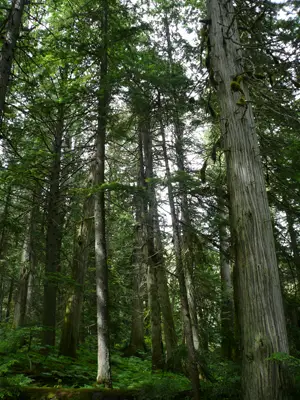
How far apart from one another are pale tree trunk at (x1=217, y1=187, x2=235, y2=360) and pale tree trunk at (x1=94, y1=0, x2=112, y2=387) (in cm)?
307

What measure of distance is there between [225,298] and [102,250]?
5.50 metres

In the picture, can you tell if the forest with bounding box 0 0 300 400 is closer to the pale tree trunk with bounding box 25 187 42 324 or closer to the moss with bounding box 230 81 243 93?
the moss with bounding box 230 81 243 93

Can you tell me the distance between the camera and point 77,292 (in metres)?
10.7

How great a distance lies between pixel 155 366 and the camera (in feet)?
33.6

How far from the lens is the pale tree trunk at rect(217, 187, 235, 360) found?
876 cm

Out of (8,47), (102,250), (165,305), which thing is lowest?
(165,305)

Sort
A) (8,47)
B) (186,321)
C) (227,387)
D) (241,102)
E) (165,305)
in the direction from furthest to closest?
(165,305) → (186,321) → (8,47) → (241,102) → (227,387)

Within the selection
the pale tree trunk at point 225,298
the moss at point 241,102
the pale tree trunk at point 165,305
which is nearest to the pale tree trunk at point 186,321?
the pale tree trunk at point 225,298

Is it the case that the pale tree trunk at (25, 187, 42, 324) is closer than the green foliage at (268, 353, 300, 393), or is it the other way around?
the green foliage at (268, 353, 300, 393)

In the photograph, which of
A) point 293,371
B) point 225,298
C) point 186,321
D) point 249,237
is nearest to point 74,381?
point 186,321

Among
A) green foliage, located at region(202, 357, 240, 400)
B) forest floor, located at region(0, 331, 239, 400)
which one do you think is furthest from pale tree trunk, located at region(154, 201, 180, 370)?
green foliage, located at region(202, 357, 240, 400)

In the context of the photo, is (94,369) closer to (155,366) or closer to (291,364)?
(155,366)

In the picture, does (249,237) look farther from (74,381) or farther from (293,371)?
(74,381)

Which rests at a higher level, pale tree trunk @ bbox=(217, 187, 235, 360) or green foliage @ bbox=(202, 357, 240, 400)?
pale tree trunk @ bbox=(217, 187, 235, 360)
